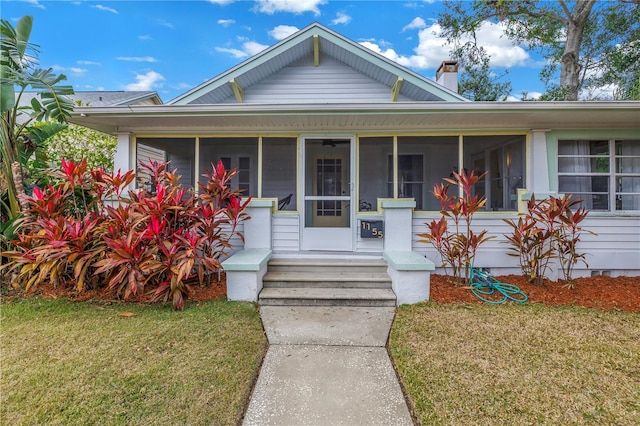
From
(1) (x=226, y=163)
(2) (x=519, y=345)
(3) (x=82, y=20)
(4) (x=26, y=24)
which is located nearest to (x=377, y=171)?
(1) (x=226, y=163)

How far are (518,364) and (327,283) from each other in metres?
2.46

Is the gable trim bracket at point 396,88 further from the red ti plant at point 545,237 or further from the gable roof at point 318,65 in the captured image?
the red ti plant at point 545,237

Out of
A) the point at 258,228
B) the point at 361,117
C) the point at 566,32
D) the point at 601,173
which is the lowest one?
the point at 258,228

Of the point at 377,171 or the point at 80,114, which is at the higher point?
the point at 80,114

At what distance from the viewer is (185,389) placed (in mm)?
2346

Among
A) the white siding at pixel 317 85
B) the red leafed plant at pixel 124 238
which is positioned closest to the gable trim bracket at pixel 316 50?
the white siding at pixel 317 85

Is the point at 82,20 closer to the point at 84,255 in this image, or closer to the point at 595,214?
the point at 84,255

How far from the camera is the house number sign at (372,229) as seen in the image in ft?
17.1

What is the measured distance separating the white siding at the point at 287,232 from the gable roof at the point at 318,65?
3.34 metres

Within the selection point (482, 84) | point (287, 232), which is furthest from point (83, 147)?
point (482, 84)

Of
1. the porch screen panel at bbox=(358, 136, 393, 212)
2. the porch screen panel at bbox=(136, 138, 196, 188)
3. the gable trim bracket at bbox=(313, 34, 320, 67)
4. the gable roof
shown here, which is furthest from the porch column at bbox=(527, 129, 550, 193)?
the porch screen panel at bbox=(136, 138, 196, 188)

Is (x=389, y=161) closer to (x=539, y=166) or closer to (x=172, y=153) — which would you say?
(x=539, y=166)

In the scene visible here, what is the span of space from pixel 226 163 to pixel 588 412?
688 centimetres

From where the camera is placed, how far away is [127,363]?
2670mm
